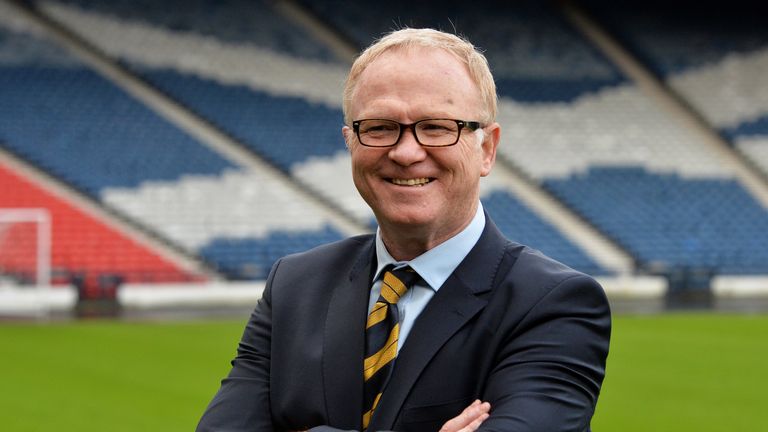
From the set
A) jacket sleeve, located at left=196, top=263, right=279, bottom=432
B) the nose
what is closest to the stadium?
jacket sleeve, located at left=196, top=263, right=279, bottom=432

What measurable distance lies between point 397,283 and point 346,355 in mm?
192

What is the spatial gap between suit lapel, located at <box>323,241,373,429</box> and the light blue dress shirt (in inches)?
3.7

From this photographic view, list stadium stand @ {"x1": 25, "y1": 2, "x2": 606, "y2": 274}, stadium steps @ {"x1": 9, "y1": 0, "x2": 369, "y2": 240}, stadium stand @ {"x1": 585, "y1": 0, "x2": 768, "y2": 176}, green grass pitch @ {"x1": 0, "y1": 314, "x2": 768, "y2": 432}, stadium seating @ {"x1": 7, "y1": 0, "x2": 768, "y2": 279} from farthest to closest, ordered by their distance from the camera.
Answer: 1. stadium stand @ {"x1": 585, "y1": 0, "x2": 768, "y2": 176}
2. stadium stand @ {"x1": 25, "y1": 2, "x2": 606, "y2": 274}
3. stadium steps @ {"x1": 9, "y1": 0, "x2": 369, "y2": 240}
4. stadium seating @ {"x1": 7, "y1": 0, "x2": 768, "y2": 279}
5. green grass pitch @ {"x1": 0, "y1": 314, "x2": 768, "y2": 432}

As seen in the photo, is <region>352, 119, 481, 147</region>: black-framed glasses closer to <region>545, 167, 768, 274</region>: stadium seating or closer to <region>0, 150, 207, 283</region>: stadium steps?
<region>0, 150, 207, 283</region>: stadium steps

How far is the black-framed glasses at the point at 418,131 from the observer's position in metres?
2.25

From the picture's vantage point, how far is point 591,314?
7.75ft

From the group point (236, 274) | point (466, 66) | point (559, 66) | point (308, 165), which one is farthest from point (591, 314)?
point (559, 66)

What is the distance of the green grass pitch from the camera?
8.62 meters

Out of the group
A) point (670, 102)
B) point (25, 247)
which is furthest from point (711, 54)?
point (25, 247)

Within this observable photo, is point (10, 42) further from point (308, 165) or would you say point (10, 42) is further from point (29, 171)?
point (308, 165)

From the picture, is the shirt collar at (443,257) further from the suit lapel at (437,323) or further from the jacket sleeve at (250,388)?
the jacket sleeve at (250,388)

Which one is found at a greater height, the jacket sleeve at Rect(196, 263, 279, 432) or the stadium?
the stadium

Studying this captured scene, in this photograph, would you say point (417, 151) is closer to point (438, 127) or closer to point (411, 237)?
point (438, 127)

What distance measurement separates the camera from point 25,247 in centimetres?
1825
